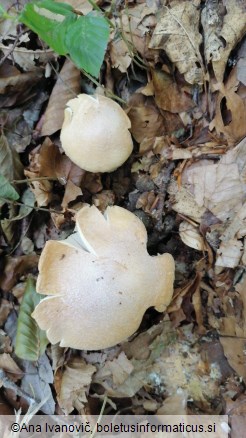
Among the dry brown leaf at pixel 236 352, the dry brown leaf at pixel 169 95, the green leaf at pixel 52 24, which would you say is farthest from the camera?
the dry brown leaf at pixel 169 95

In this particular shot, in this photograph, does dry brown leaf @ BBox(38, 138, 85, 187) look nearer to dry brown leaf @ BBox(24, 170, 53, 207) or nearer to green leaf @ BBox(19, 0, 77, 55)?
dry brown leaf @ BBox(24, 170, 53, 207)

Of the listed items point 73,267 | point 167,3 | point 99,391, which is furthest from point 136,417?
point 167,3

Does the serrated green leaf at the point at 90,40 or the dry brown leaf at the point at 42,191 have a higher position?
the serrated green leaf at the point at 90,40

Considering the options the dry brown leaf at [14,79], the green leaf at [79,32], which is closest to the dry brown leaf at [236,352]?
the green leaf at [79,32]

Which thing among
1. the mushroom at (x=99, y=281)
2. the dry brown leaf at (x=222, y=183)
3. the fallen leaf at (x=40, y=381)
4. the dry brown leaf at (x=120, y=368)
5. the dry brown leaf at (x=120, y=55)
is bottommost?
the fallen leaf at (x=40, y=381)

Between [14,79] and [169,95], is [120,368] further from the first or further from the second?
[14,79]

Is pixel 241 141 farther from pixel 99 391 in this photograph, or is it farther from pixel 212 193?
pixel 99 391

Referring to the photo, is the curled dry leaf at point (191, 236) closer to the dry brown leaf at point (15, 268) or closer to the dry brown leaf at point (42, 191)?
the dry brown leaf at point (42, 191)
